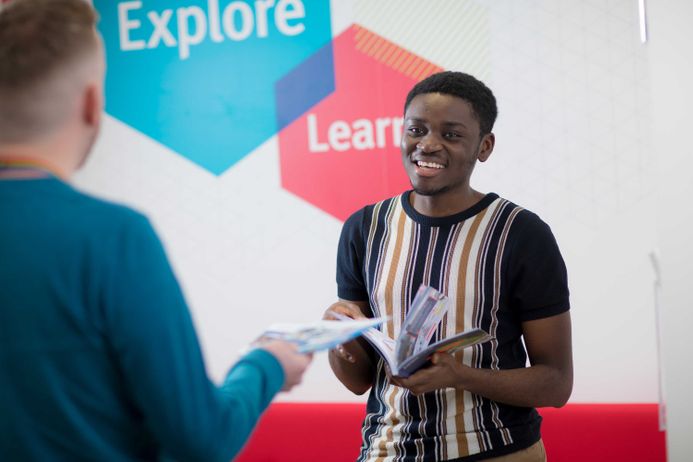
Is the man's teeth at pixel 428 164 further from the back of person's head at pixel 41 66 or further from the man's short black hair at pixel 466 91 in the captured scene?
the back of person's head at pixel 41 66

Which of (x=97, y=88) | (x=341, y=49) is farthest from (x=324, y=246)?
(x=97, y=88)

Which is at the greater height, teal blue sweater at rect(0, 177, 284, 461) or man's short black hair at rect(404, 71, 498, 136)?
man's short black hair at rect(404, 71, 498, 136)

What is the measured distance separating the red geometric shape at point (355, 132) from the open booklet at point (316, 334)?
228 centimetres

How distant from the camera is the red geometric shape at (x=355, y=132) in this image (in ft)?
12.1

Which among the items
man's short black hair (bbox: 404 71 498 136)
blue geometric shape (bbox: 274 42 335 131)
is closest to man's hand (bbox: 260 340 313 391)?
man's short black hair (bbox: 404 71 498 136)

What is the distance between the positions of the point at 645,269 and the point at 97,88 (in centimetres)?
289

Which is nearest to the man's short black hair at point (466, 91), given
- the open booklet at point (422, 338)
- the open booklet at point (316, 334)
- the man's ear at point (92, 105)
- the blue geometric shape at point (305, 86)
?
the open booklet at point (422, 338)

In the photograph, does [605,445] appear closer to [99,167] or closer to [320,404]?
[320,404]

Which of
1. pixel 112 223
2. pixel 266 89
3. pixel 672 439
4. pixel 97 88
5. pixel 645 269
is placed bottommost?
pixel 672 439

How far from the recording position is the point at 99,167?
4.13 m

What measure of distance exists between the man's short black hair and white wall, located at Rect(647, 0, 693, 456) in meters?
0.63

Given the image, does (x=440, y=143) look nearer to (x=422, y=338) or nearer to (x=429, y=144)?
(x=429, y=144)

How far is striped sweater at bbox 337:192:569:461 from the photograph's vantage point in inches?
72.2

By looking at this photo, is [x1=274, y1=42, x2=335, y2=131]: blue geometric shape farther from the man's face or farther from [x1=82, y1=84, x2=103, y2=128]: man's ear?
[x1=82, y1=84, x2=103, y2=128]: man's ear
